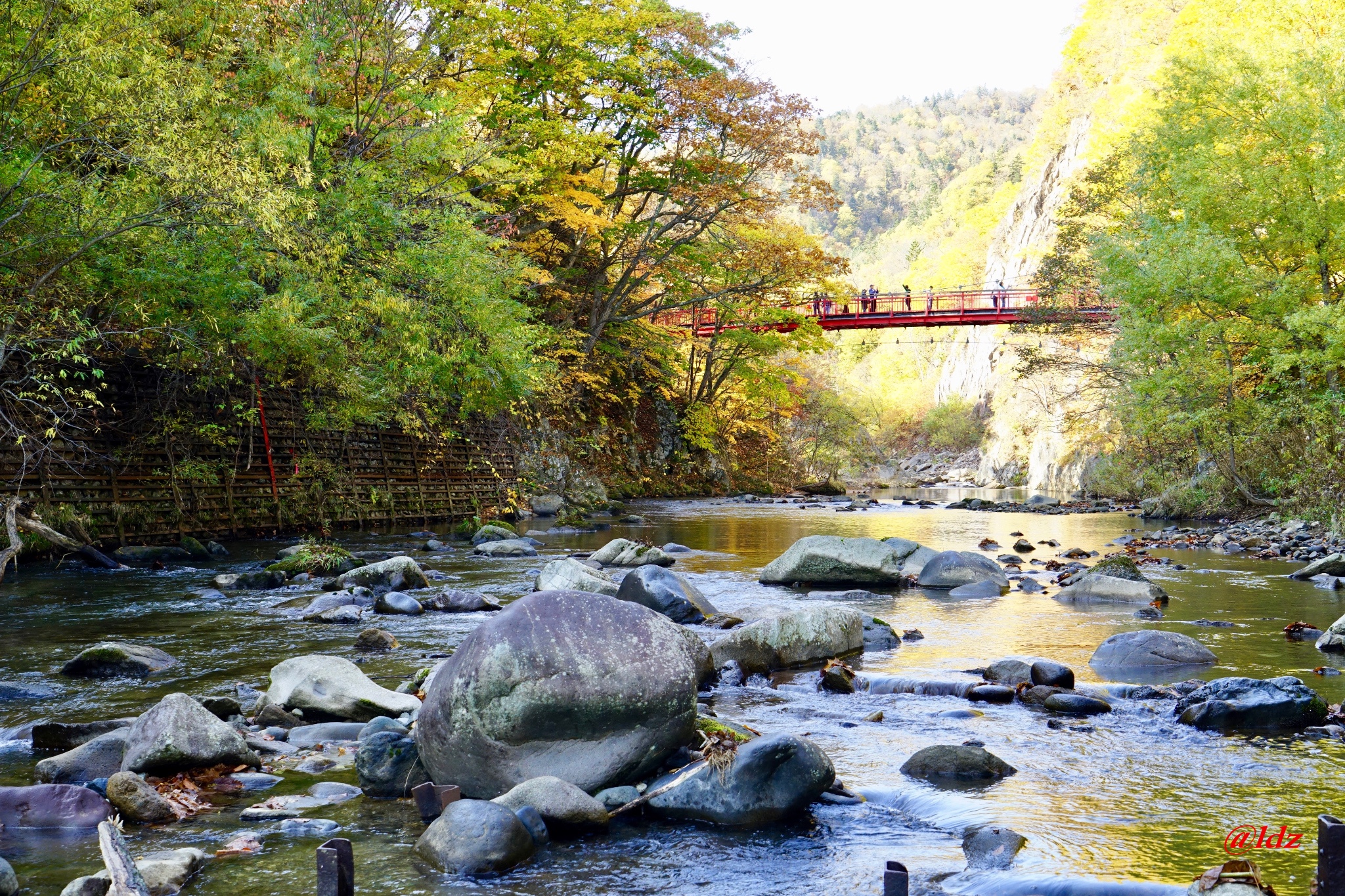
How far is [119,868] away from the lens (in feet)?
9.91

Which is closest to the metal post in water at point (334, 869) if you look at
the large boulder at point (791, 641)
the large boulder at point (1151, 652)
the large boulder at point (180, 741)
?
the large boulder at point (180, 741)

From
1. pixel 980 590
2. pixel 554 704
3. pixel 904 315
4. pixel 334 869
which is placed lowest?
pixel 980 590

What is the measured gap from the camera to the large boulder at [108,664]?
643 cm

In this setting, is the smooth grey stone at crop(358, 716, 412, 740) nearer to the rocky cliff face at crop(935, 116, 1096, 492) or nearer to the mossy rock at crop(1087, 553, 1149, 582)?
the mossy rock at crop(1087, 553, 1149, 582)

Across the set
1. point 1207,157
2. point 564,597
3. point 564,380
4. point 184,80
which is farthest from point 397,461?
point 1207,157

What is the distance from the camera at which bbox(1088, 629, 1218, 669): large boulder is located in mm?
6930

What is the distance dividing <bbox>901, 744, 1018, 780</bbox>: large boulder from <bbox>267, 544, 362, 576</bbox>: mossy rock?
26.6 ft

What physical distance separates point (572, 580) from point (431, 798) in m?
5.02

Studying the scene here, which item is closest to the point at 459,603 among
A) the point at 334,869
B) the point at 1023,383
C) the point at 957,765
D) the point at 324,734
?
the point at 324,734

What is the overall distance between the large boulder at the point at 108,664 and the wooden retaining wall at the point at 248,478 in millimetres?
4245

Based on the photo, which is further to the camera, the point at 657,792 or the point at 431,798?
the point at 657,792

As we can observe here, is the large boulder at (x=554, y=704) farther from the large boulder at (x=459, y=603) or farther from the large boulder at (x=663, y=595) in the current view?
the large boulder at (x=459, y=603)

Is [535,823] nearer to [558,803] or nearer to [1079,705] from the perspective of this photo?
[558,803]

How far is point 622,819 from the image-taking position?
4172mm
